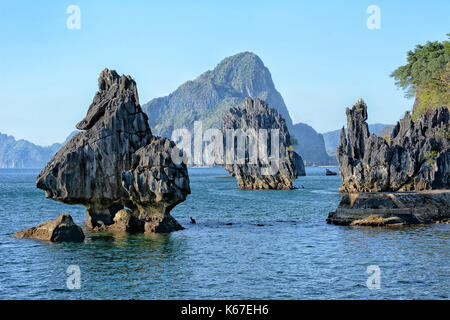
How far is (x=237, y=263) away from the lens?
36.6 metres

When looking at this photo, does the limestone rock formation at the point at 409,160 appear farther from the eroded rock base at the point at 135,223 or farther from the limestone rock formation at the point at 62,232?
the limestone rock formation at the point at 62,232

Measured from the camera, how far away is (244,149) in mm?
151500

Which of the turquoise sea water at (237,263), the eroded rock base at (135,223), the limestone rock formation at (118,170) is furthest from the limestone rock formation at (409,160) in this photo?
the eroded rock base at (135,223)

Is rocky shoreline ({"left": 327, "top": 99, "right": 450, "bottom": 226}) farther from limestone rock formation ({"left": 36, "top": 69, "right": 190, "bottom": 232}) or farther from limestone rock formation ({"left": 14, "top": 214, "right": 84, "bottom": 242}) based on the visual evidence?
limestone rock formation ({"left": 14, "top": 214, "right": 84, "bottom": 242})

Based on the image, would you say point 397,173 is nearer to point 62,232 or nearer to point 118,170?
point 118,170

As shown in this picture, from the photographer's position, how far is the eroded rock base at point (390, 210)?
5394 centimetres

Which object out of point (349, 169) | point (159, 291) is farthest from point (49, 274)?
point (349, 169)

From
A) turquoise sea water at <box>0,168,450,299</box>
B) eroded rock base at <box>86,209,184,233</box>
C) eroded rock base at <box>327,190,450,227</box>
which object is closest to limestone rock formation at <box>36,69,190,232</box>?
eroded rock base at <box>86,209,184,233</box>

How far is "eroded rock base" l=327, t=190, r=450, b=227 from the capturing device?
177 feet

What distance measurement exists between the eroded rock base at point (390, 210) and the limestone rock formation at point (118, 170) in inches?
696

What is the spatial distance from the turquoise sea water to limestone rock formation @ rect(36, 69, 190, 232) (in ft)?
11.3
